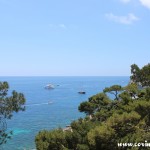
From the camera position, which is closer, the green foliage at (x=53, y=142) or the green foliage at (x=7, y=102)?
the green foliage at (x=53, y=142)

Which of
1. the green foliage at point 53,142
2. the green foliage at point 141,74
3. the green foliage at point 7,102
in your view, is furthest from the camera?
the green foliage at point 141,74

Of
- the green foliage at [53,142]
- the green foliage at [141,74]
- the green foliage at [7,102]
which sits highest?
the green foliage at [141,74]

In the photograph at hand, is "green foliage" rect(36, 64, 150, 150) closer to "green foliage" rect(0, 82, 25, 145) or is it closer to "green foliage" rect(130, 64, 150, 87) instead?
"green foliage" rect(0, 82, 25, 145)

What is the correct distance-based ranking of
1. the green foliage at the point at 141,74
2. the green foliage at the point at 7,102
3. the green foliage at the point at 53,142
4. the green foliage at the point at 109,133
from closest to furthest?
the green foliage at the point at 109,133
the green foliage at the point at 53,142
the green foliage at the point at 7,102
the green foliage at the point at 141,74

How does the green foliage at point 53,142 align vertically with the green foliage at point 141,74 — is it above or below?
below

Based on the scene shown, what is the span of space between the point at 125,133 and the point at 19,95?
9.82 m

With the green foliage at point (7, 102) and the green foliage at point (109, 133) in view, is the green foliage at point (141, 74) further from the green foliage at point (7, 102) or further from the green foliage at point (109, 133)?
the green foliage at point (7, 102)

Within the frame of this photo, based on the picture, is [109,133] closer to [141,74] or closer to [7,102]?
[7,102]

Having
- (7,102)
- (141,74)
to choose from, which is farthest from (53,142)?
(141,74)

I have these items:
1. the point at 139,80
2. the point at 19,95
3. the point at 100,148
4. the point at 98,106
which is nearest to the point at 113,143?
the point at 100,148

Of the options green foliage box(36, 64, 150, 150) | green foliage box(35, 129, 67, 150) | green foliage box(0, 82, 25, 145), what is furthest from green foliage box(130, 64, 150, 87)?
green foliage box(35, 129, 67, 150)

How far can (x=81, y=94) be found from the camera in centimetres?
13750

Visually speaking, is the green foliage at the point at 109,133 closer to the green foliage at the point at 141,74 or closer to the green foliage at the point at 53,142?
the green foliage at the point at 53,142

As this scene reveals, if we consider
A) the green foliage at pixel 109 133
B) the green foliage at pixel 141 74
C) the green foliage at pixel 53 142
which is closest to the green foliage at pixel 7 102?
the green foliage at pixel 109 133
